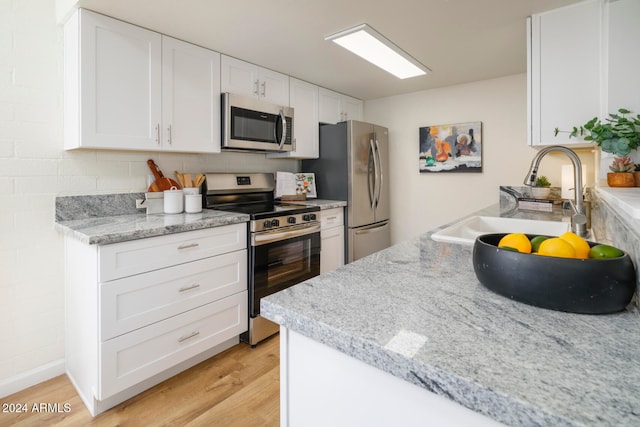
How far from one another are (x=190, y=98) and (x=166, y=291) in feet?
4.44

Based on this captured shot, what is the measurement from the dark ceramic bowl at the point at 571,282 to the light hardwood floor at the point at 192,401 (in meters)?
1.45

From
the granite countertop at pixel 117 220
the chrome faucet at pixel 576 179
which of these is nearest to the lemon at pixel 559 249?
the chrome faucet at pixel 576 179

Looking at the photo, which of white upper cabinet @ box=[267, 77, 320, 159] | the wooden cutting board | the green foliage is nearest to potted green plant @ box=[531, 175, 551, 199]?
the green foliage

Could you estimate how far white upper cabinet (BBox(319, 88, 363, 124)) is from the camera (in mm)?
3461

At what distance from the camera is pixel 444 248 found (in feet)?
3.96

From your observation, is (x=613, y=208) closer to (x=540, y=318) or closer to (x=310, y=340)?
(x=540, y=318)

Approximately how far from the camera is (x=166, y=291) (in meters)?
1.87

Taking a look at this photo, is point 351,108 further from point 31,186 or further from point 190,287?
point 31,186

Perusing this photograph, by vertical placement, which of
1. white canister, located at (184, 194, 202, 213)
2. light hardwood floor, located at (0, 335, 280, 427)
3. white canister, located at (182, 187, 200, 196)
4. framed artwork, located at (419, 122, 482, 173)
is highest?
framed artwork, located at (419, 122, 482, 173)

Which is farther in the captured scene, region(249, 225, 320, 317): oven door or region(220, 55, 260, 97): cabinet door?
region(220, 55, 260, 97): cabinet door

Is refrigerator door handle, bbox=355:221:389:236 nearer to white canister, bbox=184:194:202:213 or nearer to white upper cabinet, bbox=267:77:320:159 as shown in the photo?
white upper cabinet, bbox=267:77:320:159

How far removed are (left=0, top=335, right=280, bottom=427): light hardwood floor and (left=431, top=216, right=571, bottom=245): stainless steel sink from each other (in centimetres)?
133

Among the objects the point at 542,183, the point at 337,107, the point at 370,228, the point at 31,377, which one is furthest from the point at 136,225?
the point at 542,183

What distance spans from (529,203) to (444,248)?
1871mm
